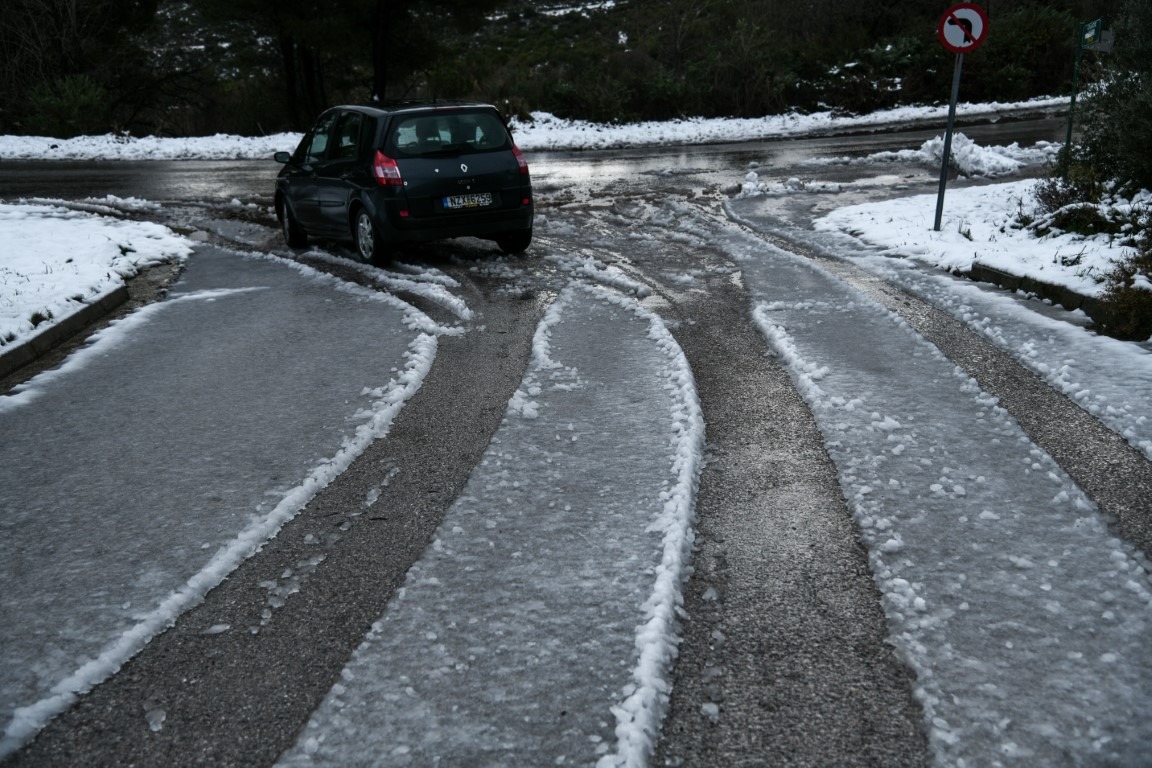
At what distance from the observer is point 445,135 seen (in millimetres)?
9852

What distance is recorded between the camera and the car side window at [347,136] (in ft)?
33.3

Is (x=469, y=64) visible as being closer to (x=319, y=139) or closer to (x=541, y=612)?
(x=319, y=139)

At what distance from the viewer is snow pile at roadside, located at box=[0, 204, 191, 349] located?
7.97 metres

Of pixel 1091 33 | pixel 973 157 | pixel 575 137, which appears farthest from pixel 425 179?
pixel 575 137

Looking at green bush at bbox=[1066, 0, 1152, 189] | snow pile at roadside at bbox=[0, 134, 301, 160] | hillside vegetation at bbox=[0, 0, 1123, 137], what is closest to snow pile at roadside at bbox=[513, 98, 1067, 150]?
hillside vegetation at bbox=[0, 0, 1123, 137]

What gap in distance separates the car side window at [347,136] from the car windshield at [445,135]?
0.64 meters

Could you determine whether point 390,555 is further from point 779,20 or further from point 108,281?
point 779,20

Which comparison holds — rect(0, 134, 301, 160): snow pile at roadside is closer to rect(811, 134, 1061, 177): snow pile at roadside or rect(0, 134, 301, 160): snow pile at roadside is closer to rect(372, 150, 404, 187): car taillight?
rect(811, 134, 1061, 177): snow pile at roadside

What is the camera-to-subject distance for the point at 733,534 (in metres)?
3.92

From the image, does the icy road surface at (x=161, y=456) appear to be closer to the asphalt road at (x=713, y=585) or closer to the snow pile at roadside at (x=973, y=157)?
the asphalt road at (x=713, y=585)

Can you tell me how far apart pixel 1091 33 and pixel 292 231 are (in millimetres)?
9720

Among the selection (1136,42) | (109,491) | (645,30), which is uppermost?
(645,30)

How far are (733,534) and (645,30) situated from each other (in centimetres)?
3541

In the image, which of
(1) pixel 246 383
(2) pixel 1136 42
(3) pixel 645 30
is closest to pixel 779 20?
(3) pixel 645 30
